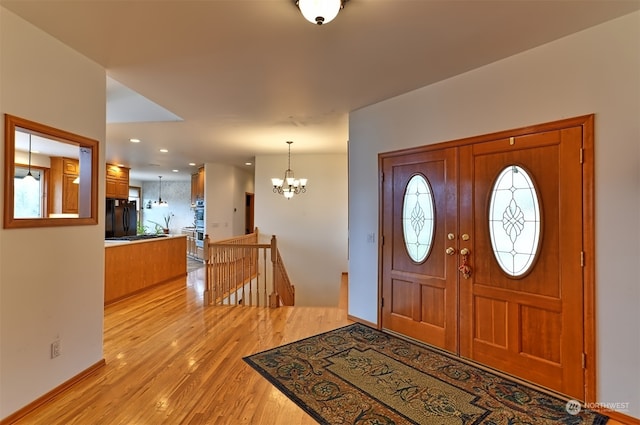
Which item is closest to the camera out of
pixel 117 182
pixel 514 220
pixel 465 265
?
pixel 514 220

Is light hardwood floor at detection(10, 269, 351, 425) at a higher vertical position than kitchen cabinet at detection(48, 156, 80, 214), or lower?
lower

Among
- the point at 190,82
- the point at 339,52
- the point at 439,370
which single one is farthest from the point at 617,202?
the point at 190,82

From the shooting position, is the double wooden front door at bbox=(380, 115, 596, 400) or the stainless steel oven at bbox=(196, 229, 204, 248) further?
the stainless steel oven at bbox=(196, 229, 204, 248)

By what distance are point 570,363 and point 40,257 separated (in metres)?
3.94

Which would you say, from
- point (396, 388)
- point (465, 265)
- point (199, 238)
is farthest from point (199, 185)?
point (396, 388)

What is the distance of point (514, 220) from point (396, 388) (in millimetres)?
1682

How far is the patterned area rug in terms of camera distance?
6.93 feet

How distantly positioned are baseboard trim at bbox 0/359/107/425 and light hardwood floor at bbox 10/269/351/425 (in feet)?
0.12

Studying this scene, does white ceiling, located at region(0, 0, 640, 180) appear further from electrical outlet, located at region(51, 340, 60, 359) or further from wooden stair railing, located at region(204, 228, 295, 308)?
electrical outlet, located at region(51, 340, 60, 359)

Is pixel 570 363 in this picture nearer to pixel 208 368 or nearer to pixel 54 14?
pixel 208 368

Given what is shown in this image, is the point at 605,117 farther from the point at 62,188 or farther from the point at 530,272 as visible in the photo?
the point at 62,188

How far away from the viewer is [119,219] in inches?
294

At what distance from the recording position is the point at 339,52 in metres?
2.54

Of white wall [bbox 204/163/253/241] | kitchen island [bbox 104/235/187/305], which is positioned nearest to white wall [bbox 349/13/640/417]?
kitchen island [bbox 104/235/187/305]
